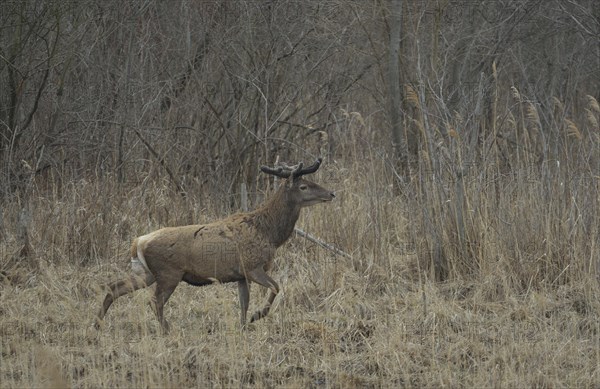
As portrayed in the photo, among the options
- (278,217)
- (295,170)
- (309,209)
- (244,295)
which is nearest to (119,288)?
(244,295)

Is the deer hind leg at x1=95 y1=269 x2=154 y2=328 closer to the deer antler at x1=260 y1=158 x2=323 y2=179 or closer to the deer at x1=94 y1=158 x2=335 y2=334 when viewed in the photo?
the deer at x1=94 y1=158 x2=335 y2=334

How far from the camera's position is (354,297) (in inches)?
362

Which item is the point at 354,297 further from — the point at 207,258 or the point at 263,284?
the point at 207,258

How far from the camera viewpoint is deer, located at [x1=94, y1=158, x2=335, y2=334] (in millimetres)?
8516

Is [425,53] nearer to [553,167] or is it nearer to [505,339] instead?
[553,167]

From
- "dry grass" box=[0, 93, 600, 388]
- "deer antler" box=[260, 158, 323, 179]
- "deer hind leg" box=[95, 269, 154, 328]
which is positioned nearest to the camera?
"dry grass" box=[0, 93, 600, 388]

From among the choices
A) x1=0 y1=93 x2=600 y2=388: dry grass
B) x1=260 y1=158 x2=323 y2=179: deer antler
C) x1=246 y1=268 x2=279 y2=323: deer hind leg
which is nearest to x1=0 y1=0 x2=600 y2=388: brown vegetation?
x1=0 y1=93 x2=600 y2=388: dry grass

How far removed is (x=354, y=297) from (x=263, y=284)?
90 centimetres

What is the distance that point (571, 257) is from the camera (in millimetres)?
9117

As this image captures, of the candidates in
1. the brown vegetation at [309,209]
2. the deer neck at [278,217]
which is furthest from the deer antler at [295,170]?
the brown vegetation at [309,209]

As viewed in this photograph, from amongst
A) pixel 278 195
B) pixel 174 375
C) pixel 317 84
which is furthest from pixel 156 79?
pixel 174 375

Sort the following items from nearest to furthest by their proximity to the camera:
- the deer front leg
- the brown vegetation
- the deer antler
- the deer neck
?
the brown vegetation
the deer front leg
the deer neck
the deer antler

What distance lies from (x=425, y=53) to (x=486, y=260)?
5.60 m

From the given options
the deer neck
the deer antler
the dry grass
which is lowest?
the dry grass
